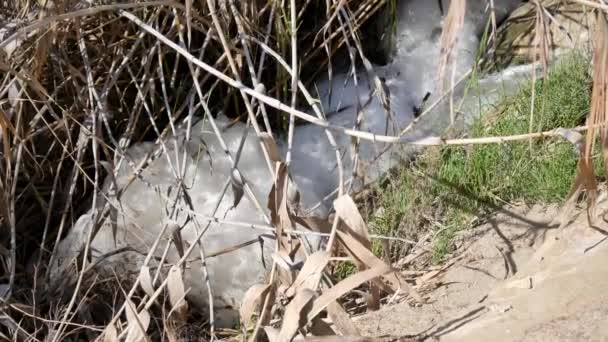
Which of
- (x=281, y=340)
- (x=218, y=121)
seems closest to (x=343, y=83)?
(x=218, y=121)

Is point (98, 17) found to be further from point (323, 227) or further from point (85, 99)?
point (323, 227)

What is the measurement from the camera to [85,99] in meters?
2.11

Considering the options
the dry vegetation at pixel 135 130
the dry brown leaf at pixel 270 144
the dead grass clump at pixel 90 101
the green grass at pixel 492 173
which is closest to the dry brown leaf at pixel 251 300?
the dry vegetation at pixel 135 130

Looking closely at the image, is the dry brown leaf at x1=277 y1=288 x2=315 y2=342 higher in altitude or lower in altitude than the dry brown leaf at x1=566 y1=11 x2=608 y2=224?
lower

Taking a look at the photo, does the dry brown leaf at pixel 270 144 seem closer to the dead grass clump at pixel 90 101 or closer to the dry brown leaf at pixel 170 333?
the dead grass clump at pixel 90 101

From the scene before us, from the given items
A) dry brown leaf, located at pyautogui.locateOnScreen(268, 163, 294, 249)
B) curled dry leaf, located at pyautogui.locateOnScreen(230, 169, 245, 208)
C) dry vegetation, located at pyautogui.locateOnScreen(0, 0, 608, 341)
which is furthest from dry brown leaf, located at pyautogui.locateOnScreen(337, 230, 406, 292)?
curled dry leaf, located at pyautogui.locateOnScreen(230, 169, 245, 208)

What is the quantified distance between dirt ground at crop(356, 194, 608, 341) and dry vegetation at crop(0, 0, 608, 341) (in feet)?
0.22

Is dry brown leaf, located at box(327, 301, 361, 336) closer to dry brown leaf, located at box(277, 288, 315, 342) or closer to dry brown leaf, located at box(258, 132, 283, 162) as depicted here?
dry brown leaf, located at box(277, 288, 315, 342)

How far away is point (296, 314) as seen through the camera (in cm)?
144

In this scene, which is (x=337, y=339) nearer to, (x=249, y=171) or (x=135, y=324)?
(x=135, y=324)

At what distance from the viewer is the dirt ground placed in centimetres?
148

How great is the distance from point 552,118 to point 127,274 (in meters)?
1.02

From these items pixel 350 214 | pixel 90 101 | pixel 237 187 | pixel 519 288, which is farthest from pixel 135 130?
pixel 519 288

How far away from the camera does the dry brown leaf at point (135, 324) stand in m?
1.62
